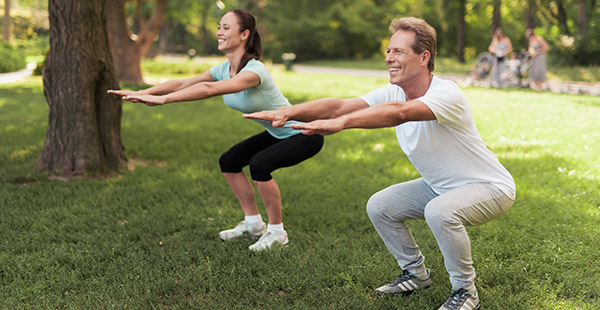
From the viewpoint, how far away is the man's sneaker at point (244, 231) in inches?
185

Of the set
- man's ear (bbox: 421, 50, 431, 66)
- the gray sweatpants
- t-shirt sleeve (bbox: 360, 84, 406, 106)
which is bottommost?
the gray sweatpants

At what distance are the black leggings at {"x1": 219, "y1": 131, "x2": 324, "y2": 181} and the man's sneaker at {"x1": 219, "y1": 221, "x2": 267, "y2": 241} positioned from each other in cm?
60

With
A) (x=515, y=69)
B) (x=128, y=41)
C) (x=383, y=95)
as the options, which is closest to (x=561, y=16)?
(x=515, y=69)

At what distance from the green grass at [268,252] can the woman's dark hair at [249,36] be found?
1634 millimetres

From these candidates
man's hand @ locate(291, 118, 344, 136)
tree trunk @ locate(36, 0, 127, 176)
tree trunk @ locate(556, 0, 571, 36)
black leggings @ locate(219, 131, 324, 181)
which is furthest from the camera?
tree trunk @ locate(556, 0, 571, 36)

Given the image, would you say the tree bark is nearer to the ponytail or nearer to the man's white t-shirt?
the ponytail

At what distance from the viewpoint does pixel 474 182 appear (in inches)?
126

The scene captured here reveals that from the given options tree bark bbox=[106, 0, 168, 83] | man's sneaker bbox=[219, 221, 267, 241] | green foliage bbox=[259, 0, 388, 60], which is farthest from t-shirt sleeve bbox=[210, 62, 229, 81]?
green foliage bbox=[259, 0, 388, 60]

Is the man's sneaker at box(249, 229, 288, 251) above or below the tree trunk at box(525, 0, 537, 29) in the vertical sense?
below

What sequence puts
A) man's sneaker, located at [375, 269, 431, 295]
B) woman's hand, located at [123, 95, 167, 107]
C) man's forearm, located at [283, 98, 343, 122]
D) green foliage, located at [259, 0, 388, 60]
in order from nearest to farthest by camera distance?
man's forearm, located at [283, 98, 343, 122], woman's hand, located at [123, 95, 167, 107], man's sneaker, located at [375, 269, 431, 295], green foliage, located at [259, 0, 388, 60]

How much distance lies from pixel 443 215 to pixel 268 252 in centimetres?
175

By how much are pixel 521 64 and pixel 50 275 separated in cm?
1725

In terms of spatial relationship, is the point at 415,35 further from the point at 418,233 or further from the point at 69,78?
the point at 69,78

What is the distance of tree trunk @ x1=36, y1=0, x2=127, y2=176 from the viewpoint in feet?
20.7
